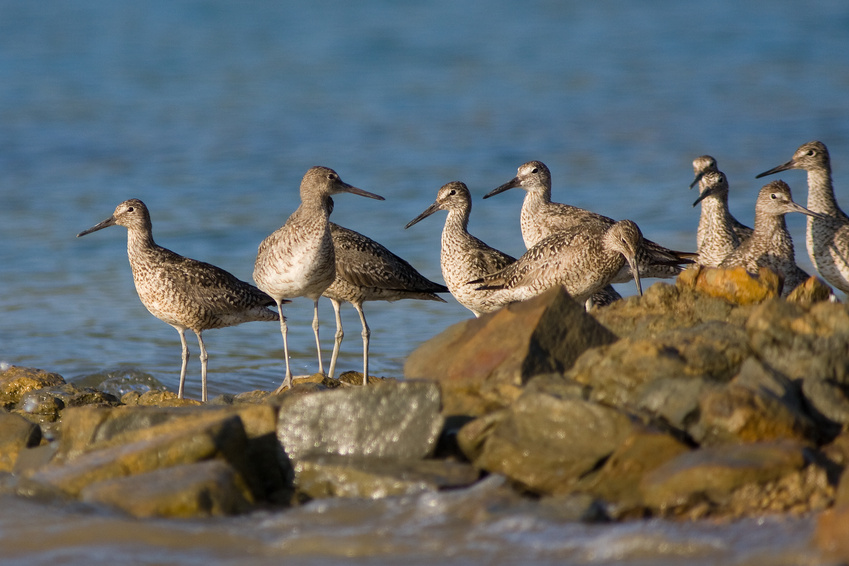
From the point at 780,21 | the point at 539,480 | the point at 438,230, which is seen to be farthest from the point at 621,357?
the point at 780,21

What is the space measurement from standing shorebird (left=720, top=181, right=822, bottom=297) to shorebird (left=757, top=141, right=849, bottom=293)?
285mm

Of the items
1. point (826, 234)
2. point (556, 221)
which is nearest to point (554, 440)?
point (556, 221)

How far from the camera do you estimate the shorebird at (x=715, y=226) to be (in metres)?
10.6

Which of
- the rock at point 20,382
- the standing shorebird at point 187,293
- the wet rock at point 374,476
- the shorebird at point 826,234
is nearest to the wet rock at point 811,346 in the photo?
the wet rock at point 374,476

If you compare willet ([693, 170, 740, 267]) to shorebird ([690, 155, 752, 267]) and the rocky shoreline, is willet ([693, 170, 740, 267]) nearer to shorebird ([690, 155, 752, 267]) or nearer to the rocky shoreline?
shorebird ([690, 155, 752, 267])

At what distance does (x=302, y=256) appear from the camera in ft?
29.1

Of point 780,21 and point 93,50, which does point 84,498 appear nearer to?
point 93,50

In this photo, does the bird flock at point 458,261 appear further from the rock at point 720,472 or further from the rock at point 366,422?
the rock at point 720,472

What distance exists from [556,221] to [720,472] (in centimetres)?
605

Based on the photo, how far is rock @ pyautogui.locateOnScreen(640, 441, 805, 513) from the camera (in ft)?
16.5

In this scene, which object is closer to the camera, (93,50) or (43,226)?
(43,226)

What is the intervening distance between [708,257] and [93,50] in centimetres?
2331

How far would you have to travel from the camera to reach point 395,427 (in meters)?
5.82

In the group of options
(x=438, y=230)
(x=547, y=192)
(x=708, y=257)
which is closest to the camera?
(x=708, y=257)
